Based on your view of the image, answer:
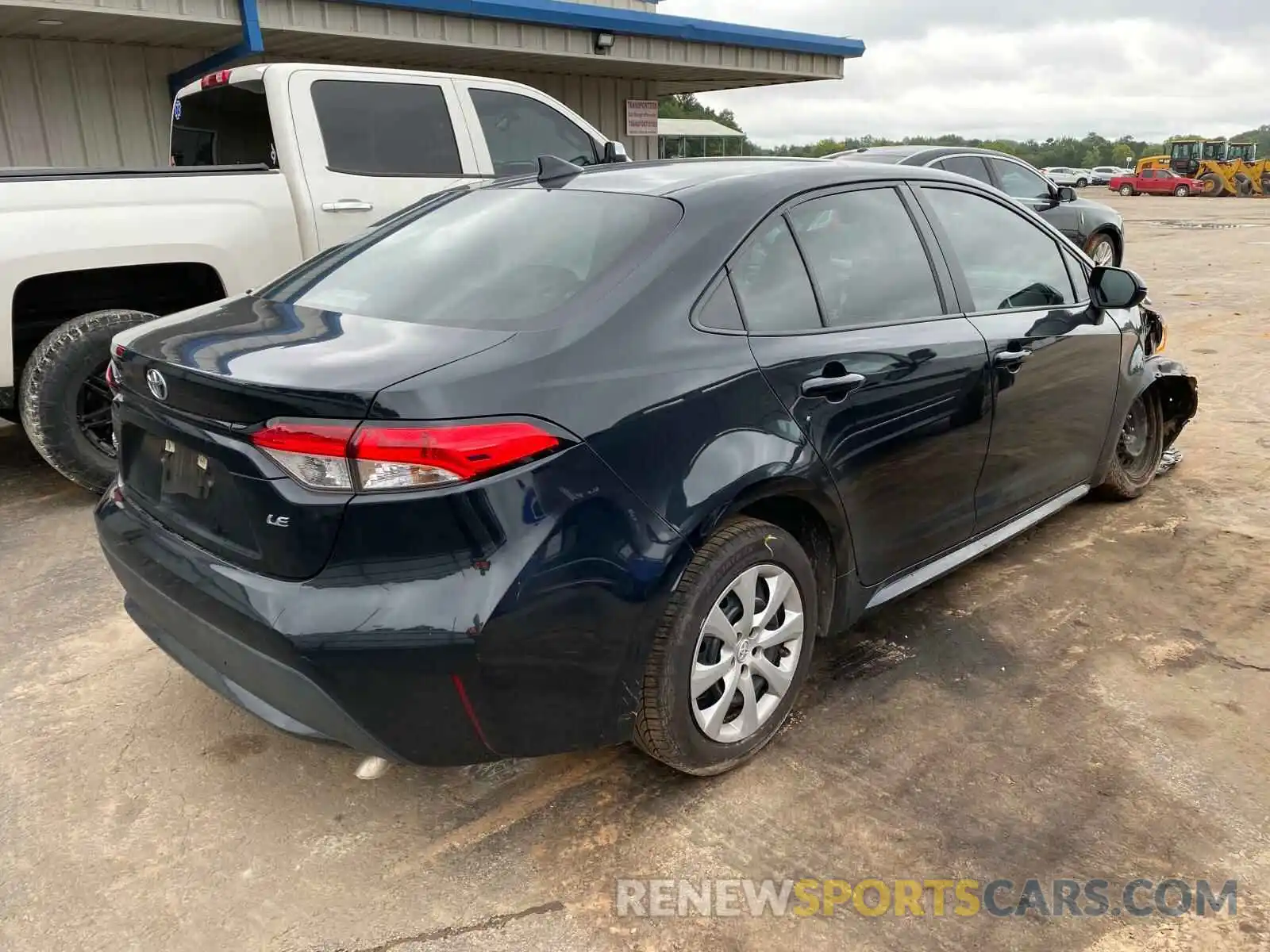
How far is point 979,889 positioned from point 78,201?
4.56 meters

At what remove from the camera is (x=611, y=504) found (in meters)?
2.21

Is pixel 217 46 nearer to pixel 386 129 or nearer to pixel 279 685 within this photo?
pixel 386 129

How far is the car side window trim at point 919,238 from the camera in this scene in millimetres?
2725

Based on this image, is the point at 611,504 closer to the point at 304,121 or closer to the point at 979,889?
the point at 979,889

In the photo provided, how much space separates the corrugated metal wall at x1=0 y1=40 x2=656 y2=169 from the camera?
8.88 metres

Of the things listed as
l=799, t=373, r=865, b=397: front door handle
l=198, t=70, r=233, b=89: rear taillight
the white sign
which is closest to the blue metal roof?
the white sign

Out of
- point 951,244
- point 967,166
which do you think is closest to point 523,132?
point 951,244

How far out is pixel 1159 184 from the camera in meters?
44.6

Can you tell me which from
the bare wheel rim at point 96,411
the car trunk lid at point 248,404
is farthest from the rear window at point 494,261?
the bare wheel rim at point 96,411

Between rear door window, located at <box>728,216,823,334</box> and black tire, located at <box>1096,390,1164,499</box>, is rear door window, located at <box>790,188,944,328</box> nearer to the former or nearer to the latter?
rear door window, located at <box>728,216,823,334</box>

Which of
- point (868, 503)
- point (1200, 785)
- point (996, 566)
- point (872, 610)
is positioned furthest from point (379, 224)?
point (1200, 785)

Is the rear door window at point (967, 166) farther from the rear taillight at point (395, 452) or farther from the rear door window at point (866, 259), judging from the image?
the rear taillight at point (395, 452)

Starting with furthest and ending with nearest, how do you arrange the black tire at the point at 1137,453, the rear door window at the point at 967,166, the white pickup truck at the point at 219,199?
1. the rear door window at the point at 967,166
2. the black tire at the point at 1137,453
3. the white pickup truck at the point at 219,199

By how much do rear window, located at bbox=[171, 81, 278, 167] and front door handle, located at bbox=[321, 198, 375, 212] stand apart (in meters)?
0.44
